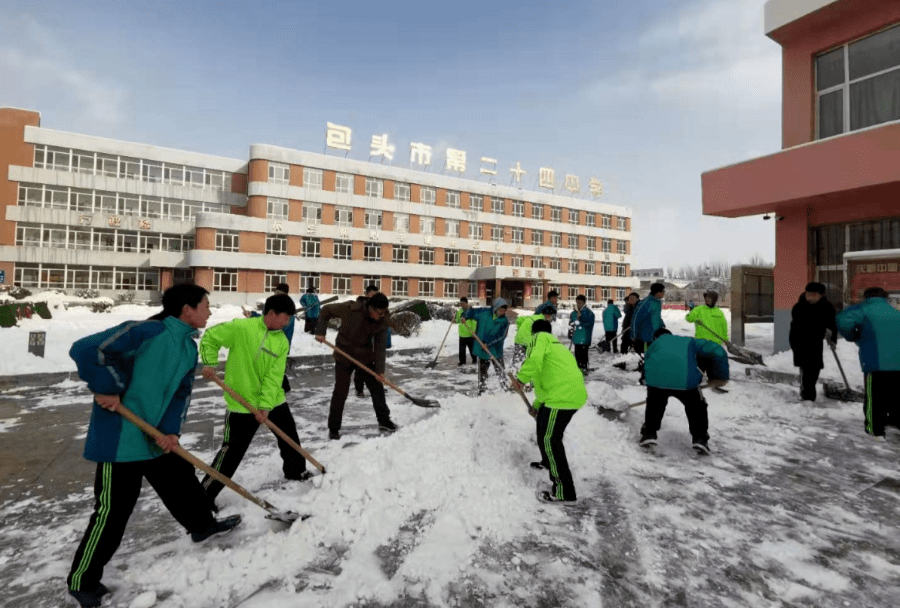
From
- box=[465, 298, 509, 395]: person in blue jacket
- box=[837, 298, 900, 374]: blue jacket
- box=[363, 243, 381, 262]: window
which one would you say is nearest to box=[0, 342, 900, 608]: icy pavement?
box=[837, 298, 900, 374]: blue jacket

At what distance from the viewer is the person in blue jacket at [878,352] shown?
17.6 ft

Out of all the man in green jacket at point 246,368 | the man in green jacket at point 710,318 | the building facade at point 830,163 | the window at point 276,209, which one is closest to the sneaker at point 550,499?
the man in green jacket at point 246,368

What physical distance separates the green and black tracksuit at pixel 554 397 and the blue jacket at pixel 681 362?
160 centimetres

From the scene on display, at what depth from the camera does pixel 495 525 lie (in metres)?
3.29

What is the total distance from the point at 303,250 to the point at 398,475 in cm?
3435

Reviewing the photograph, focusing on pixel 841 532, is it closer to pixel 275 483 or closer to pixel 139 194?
pixel 275 483

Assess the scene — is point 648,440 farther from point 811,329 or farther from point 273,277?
point 273,277

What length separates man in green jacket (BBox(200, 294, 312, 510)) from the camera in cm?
353

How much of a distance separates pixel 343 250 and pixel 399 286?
234 inches

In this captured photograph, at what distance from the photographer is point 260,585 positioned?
2543 mm

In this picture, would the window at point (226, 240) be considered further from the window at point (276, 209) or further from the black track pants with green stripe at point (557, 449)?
the black track pants with green stripe at point (557, 449)

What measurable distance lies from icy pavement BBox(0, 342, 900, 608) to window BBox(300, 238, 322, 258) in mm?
31169

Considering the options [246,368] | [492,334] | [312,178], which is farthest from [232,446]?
[312,178]

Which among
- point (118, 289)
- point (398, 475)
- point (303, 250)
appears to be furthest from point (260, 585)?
point (118, 289)
